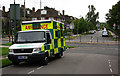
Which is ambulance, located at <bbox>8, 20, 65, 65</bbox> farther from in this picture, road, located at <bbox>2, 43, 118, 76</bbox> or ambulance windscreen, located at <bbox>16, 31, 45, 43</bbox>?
road, located at <bbox>2, 43, 118, 76</bbox>

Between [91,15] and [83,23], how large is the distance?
6177 cm

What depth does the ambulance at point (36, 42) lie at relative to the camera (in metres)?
12.0

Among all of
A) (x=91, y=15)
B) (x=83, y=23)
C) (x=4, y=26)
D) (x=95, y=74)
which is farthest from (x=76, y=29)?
(x=95, y=74)

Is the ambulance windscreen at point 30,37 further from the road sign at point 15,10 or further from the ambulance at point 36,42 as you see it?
the road sign at point 15,10

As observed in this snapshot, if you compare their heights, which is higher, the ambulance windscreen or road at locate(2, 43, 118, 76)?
the ambulance windscreen

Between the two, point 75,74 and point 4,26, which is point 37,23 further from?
point 4,26

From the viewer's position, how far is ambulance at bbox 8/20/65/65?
12.0 m

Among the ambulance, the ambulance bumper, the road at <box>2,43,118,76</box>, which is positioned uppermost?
the ambulance

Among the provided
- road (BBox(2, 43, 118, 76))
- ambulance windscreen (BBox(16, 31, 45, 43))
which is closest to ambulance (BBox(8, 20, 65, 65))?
ambulance windscreen (BBox(16, 31, 45, 43))

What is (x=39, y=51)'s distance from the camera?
1198cm

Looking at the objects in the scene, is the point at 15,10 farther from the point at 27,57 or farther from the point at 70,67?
the point at 70,67

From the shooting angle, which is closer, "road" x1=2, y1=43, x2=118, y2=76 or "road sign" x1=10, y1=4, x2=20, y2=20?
"road" x1=2, y1=43, x2=118, y2=76

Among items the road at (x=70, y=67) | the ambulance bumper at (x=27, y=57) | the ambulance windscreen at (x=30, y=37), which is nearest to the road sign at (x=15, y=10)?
the ambulance windscreen at (x=30, y=37)

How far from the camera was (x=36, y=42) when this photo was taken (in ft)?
41.7
